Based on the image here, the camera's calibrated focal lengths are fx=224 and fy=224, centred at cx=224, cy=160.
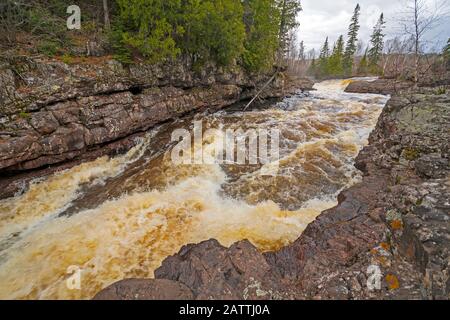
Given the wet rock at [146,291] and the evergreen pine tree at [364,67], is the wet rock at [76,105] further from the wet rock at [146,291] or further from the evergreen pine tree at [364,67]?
the evergreen pine tree at [364,67]

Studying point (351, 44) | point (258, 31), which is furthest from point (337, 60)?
point (258, 31)

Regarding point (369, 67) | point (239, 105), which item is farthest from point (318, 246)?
point (369, 67)

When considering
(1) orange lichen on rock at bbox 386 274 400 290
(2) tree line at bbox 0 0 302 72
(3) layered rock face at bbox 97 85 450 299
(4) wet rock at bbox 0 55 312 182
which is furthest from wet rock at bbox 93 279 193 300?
(2) tree line at bbox 0 0 302 72

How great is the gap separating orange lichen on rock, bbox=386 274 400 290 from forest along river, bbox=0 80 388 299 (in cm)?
205

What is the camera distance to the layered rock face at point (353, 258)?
294 centimetres

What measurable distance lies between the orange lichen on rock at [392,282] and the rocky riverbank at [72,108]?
370 inches

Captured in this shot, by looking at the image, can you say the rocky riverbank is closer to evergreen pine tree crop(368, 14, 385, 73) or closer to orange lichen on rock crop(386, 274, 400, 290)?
orange lichen on rock crop(386, 274, 400, 290)

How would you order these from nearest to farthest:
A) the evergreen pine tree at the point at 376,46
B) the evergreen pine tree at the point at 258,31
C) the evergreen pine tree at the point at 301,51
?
1. the evergreen pine tree at the point at 258,31
2. the evergreen pine tree at the point at 376,46
3. the evergreen pine tree at the point at 301,51

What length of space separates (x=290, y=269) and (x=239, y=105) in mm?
14802

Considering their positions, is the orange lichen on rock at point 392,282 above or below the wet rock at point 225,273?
above

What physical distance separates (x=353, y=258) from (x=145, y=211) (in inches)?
190

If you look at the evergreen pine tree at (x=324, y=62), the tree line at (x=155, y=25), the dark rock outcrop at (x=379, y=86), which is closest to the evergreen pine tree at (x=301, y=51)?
the evergreen pine tree at (x=324, y=62)

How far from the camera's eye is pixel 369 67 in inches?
1864

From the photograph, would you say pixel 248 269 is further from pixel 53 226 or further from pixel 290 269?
pixel 53 226
